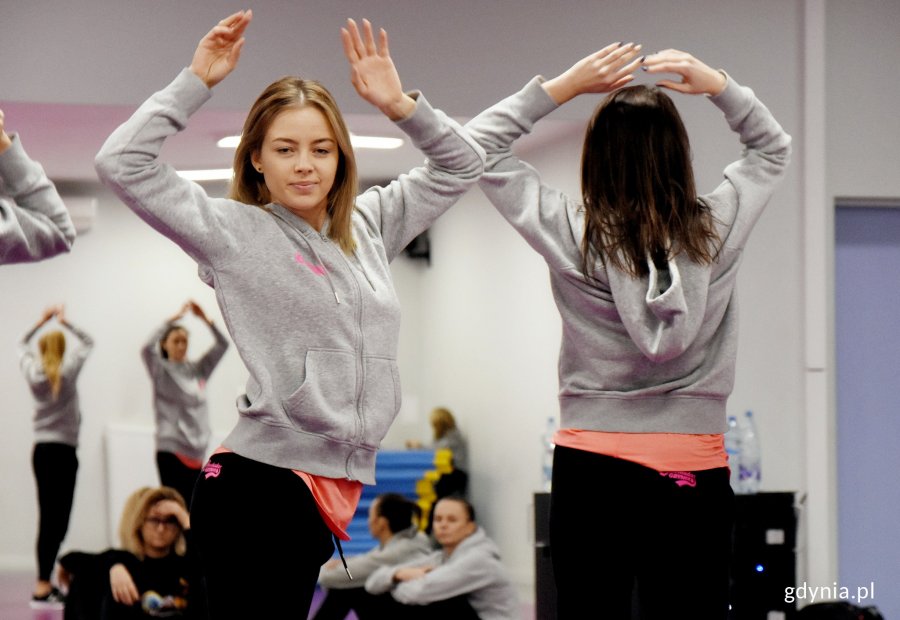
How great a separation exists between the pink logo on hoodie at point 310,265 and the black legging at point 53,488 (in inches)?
206

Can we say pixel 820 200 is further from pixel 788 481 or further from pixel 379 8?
pixel 379 8

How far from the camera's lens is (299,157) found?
1.84m

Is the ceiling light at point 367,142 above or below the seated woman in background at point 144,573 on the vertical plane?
above

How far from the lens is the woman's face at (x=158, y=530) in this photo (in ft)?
15.1

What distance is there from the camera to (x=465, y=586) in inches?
185

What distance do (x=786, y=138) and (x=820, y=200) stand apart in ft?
7.41

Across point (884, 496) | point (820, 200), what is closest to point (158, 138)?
point (820, 200)

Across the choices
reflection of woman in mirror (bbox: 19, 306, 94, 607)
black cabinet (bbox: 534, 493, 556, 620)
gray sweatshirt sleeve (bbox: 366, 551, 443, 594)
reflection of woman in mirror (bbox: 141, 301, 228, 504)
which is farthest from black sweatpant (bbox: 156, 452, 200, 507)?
black cabinet (bbox: 534, 493, 556, 620)

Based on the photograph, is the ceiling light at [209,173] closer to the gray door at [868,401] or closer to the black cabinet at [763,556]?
the gray door at [868,401]

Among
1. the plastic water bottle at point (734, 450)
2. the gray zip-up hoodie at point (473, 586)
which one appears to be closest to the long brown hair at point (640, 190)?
the plastic water bottle at point (734, 450)

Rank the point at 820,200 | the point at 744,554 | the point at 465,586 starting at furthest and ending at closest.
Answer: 1. the point at 465,586
2. the point at 820,200
3. the point at 744,554

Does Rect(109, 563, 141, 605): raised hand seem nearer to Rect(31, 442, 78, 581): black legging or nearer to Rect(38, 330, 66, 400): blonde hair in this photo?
Rect(31, 442, 78, 581): black legging

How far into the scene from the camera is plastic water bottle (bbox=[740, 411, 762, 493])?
14.0 feet

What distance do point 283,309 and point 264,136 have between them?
282 millimetres
